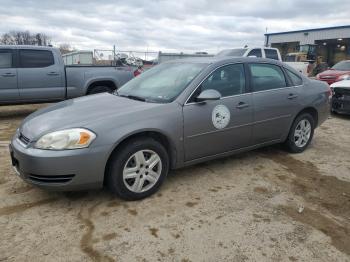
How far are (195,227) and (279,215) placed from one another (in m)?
0.93

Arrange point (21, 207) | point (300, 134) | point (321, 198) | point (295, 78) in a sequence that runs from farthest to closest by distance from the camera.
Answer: point (300, 134)
point (295, 78)
point (321, 198)
point (21, 207)

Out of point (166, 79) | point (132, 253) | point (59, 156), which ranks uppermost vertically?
point (166, 79)

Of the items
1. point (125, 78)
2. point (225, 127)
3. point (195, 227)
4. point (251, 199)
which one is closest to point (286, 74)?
point (225, 127)

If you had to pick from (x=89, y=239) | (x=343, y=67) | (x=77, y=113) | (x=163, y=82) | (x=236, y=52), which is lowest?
(x=89, y=239)

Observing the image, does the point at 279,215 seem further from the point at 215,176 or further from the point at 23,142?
the point at 23,142

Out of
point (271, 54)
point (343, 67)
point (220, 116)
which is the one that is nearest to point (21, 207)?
point (220, 116)

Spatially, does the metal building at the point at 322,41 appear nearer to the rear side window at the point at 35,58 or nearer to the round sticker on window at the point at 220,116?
the rear side window at the point at 35,58

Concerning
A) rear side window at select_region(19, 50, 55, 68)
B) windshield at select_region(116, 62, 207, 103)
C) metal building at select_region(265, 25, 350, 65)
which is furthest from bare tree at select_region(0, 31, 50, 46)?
windshield at select_region(116, 62, 207, 103)

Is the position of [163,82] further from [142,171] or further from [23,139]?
[23,139]

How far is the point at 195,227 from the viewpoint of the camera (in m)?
3.20

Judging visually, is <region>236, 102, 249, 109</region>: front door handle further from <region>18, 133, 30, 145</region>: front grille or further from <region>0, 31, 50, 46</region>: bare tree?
<region>0, 31, 50, 46</region>: bare tree

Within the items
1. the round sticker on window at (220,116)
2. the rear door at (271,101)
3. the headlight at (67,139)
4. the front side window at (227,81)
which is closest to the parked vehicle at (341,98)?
the rear door at (271,101)

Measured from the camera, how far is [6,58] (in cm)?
785

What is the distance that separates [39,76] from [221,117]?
5682 millimetres
